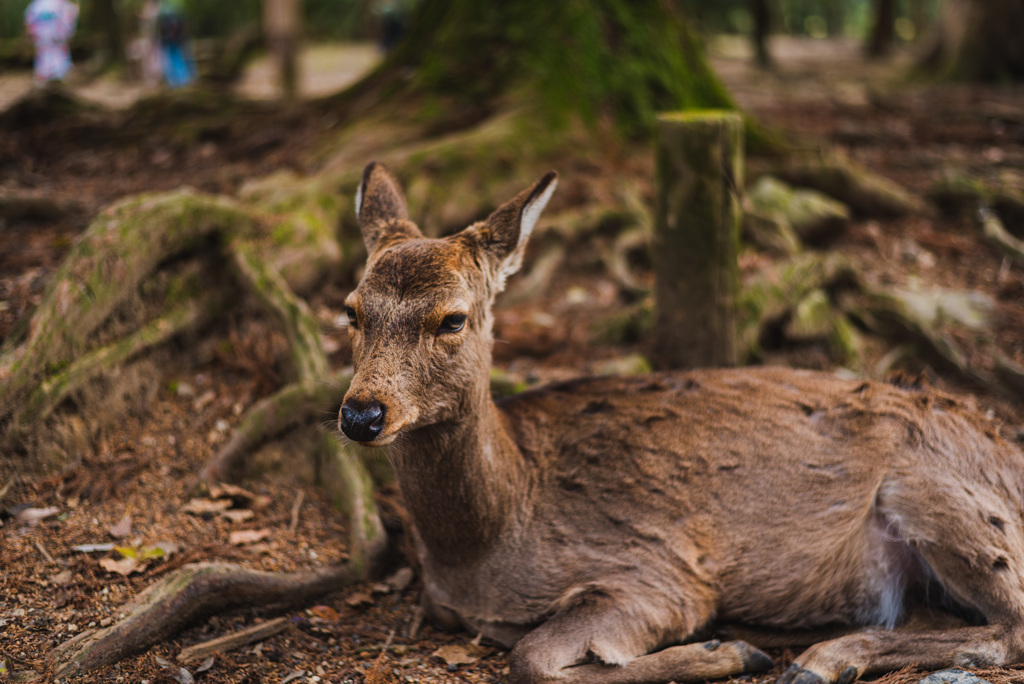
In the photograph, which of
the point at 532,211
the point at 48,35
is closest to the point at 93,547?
the point at 532,211

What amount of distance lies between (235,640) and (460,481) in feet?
4.35

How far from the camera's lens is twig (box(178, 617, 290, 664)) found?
387 cm

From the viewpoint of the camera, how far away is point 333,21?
1422 inches

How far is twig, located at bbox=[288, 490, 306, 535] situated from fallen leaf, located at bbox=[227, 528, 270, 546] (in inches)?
5.8

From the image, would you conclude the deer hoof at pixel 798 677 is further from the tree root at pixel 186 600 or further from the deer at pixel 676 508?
the tree root at pixel 186 600

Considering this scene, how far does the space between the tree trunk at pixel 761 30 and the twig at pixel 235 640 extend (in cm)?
2286

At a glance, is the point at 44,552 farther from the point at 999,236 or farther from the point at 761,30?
the point at 761,30

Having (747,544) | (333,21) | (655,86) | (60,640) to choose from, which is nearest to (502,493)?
(747,544)

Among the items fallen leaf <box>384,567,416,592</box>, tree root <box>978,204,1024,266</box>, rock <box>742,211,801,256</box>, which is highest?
rock <box>742,211,801,256</box>

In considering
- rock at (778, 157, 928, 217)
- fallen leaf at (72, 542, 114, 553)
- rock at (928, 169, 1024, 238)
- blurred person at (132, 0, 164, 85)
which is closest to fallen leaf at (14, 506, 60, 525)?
fallen leaf at (72, 542, 114, 553)

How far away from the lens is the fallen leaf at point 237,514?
4797 millimetres

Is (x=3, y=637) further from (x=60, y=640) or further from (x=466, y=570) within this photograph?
(x=466, y=570)

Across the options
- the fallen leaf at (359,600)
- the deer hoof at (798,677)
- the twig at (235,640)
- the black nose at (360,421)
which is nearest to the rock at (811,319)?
the deer hoof at (798,677)

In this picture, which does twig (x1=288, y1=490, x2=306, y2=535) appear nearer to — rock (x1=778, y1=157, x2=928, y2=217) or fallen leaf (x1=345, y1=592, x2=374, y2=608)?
fallen leaf (x1=345, y1=592, x2=374, y2=608)
